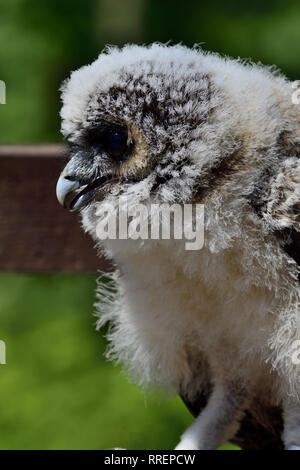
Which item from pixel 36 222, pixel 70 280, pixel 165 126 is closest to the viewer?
pixel 165 126

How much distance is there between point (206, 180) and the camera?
1.24 m

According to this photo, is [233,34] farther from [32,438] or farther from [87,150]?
[87,150]

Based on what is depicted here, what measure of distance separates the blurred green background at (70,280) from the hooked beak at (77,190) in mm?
1369

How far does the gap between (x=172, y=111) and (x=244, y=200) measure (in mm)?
164

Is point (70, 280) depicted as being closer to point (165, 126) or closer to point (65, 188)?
point (65, 188)

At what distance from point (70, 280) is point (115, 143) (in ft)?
5.39

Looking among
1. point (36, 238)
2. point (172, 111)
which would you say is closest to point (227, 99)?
point (172, 111)

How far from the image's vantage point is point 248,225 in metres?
Result: 1.25

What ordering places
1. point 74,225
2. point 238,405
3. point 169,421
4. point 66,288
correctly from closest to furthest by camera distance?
point 238,405, point 74,225, point 169,421, point 66,288

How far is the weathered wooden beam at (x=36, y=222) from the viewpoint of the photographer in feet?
5.82

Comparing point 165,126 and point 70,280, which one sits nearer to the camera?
point 165,126

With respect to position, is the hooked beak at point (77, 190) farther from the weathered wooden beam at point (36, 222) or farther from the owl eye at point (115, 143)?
the weathered wooden beam at point (36, 222)

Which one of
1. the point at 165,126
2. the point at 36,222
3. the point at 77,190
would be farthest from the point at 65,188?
the point at 36,222

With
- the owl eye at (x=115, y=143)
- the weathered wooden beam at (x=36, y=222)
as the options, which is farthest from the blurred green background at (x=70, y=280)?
the owl eye at (x=115, y=143)
